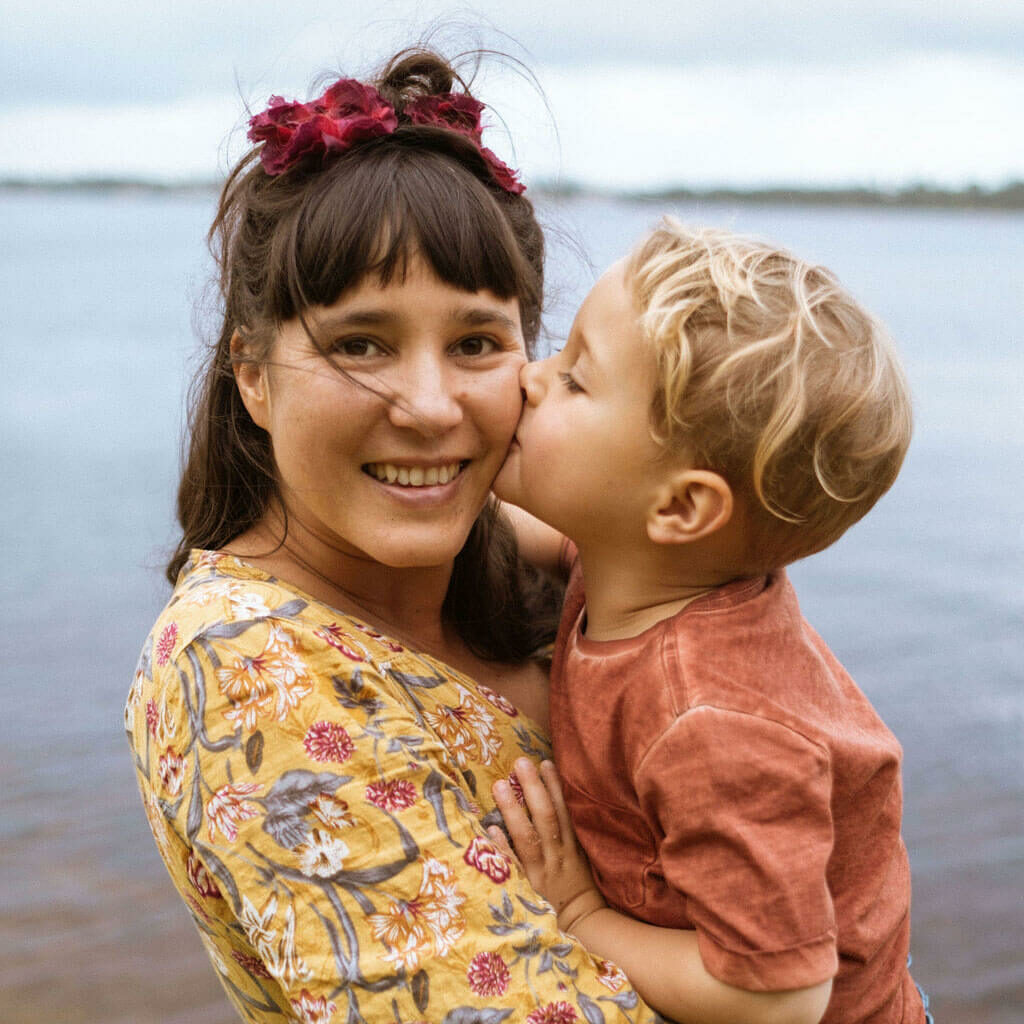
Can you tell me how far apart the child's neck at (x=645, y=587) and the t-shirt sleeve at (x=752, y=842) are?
247mm

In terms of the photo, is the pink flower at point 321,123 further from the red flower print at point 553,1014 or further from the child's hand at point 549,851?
the red flower print at point 553,1014

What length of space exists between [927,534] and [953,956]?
548 cm

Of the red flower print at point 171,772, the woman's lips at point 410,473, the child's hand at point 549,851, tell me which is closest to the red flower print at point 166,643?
the red flower print at point 171,772

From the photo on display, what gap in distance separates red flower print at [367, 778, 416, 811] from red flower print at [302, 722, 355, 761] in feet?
0.17

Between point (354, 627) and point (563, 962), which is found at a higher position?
point (354, 627)

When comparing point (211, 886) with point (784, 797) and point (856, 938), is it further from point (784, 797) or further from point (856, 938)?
point (856, 938)

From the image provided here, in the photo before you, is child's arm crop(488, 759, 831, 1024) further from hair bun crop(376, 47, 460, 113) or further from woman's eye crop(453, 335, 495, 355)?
hair bun crop(376, 47, 460, 113)

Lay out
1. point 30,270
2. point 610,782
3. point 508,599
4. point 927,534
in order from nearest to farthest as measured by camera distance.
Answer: point 610,782 < point 508,599 < point 927,534 < point 30,270

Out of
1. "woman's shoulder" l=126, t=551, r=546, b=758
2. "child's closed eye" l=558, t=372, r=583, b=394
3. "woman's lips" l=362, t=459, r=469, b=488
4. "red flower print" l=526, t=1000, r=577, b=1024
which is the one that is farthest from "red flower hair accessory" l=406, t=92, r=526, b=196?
"red flower print" l=526, t=1000, r=577, b=1024

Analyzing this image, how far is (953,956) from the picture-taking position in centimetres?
457

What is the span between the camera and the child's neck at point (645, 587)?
1.78 m

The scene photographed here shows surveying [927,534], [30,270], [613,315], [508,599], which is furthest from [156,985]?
[30,270]

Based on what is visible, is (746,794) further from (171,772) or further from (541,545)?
(541,545)

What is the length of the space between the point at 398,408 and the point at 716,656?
541 mm
